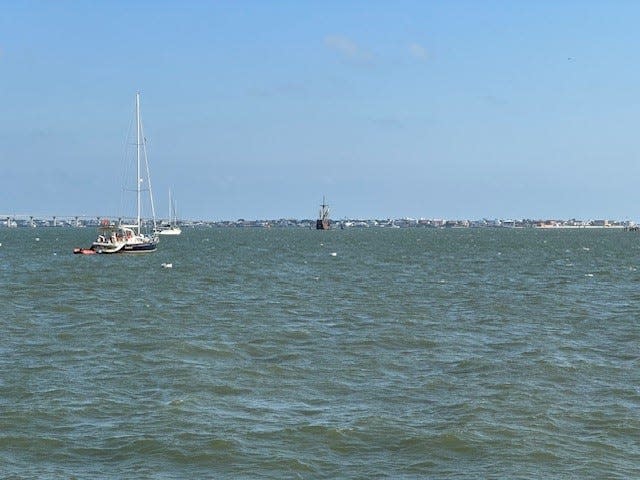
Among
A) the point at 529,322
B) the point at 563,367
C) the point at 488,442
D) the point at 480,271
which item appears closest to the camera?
the point at 488,442

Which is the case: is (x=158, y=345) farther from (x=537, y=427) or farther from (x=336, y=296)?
(x=336, y=296)

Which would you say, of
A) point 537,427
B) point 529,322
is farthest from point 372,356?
point 529,322

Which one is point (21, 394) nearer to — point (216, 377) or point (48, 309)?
point (216, 377)

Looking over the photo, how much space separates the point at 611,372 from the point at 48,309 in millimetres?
25810

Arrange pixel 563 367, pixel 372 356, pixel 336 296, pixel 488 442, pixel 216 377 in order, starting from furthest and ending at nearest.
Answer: pixel 336 296 < pixel 372 356 < pixel 563 367 < pixel 216 377 < pixel 488 442

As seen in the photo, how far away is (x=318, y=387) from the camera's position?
23.8 m

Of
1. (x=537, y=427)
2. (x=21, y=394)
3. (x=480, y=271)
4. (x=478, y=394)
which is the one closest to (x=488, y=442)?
(x=537, y=427)

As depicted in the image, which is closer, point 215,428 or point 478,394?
point 215,428

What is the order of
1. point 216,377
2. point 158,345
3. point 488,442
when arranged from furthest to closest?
point 158,345, point 216,377, point 488,442

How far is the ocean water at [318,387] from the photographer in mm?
17625

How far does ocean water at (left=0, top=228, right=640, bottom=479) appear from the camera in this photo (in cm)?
1762

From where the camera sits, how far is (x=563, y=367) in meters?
26.7

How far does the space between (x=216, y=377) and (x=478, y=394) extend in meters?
6.82

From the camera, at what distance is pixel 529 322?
3800 centimetres
